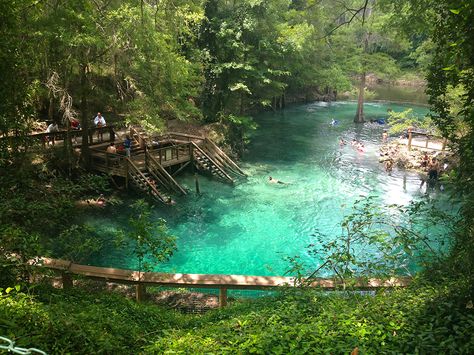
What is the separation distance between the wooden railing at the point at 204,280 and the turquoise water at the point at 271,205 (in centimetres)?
133

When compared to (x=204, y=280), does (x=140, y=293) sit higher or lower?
lower

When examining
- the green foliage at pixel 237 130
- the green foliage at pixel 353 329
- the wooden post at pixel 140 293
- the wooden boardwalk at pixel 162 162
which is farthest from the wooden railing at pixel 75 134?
the green foliage at pixel 353 329

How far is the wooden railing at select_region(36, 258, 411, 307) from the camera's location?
6.15 meters

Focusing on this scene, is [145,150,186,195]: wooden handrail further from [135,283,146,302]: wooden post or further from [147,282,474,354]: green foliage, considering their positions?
[147,282,474,354]: green foliage

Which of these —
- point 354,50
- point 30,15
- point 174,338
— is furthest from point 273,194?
point 354,50

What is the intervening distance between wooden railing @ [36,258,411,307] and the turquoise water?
133 centimetres

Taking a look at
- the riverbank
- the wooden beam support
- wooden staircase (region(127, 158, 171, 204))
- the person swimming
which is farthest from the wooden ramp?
the wooden beam support

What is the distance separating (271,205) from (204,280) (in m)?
11.9

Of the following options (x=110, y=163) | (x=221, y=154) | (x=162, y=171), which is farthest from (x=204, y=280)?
(x=221, y=154)

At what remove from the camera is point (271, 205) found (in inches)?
719

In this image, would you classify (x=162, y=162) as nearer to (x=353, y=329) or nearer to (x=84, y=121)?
(x=84, y=121)

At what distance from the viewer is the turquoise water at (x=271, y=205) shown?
44.6 ft

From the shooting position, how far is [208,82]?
26.0 meters

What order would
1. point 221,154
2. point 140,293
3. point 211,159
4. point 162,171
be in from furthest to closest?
point 221,154, point 211,159, point 162,171, point 140,293
